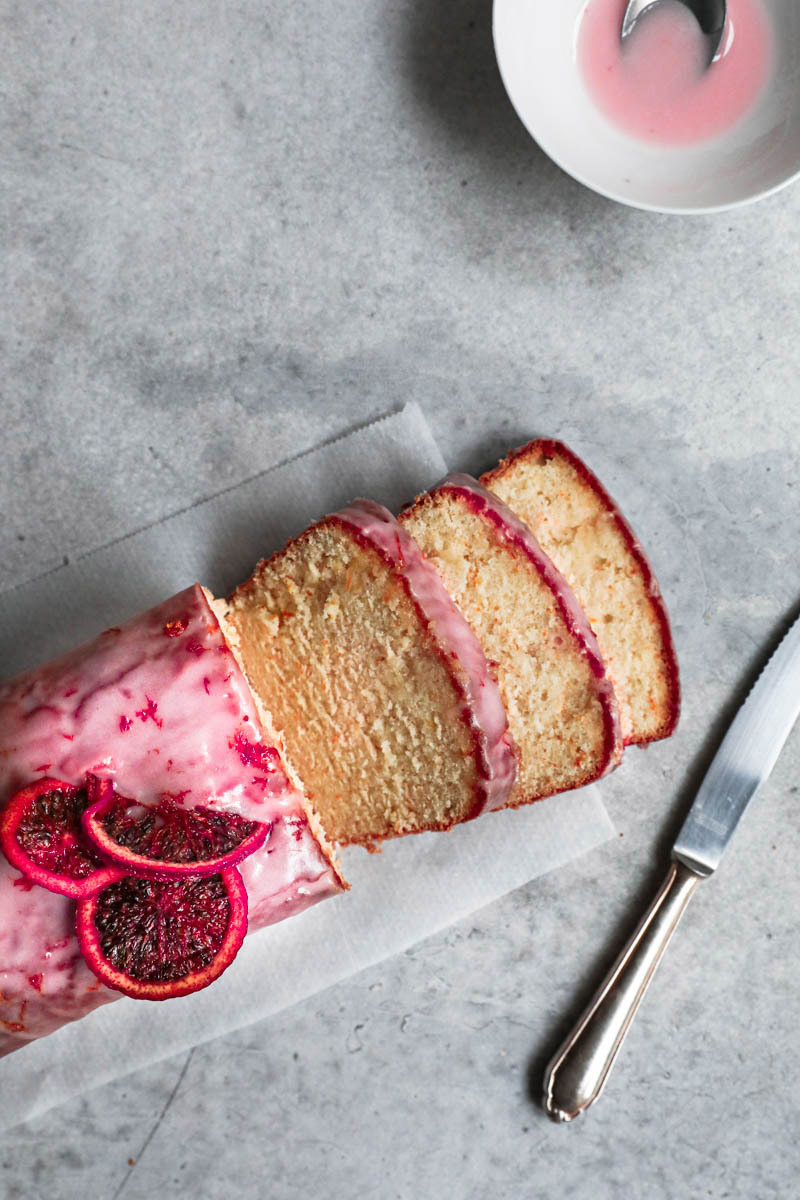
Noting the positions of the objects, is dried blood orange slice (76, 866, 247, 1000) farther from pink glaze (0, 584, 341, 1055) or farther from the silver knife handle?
the silver knife handle

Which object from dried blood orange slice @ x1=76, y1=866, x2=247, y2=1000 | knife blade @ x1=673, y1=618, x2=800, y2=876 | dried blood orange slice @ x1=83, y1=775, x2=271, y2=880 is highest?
dried blood orange slice @ x1=83, y1=775, x2=271, y2=880

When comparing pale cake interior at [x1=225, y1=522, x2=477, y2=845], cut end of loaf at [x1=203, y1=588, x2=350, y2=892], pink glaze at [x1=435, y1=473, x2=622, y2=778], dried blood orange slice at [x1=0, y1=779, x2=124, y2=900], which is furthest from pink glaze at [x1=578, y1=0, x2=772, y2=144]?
dried blood orange slice at [x1=0, y1=779, x2=124, y2=900]

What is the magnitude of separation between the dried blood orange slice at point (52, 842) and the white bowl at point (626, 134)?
2149 mm

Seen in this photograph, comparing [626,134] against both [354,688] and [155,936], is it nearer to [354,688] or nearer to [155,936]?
[354,688]

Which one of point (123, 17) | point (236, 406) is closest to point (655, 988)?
point (236, 406)

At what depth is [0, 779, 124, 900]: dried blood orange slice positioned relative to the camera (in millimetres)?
2213

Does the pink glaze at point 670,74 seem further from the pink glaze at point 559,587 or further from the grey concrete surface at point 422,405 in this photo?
the pink glaze at point 559,587

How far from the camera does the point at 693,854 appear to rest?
301 centimetres

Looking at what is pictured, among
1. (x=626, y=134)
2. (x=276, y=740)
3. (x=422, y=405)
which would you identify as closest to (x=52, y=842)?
(x=276, y=740)

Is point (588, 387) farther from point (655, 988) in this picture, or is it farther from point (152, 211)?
point (655, 988)

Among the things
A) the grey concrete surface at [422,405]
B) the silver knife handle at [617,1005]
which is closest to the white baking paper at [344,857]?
the grey concrete surface at [422,405]

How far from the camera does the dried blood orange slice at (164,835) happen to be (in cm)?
220

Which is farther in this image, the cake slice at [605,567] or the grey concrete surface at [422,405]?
the grey concrete surface at [422,405]

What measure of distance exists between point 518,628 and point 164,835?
3.53 feet
